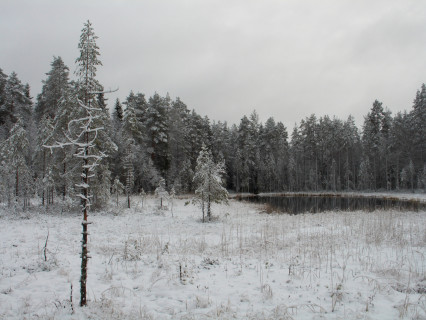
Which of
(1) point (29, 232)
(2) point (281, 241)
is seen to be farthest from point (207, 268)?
(1) point (29, 232)

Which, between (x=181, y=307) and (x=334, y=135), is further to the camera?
(x=334, y=135)

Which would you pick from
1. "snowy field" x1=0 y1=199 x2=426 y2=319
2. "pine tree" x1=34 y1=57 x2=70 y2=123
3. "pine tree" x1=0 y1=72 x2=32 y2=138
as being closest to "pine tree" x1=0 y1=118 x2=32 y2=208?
"pine tree" x1=34 y1=57 x2=70 y2=123

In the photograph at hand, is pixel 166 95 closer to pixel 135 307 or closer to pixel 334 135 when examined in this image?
pixel 334 135

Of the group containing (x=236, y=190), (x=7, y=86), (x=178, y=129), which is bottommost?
(x=236, y=190)

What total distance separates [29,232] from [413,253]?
671 inches

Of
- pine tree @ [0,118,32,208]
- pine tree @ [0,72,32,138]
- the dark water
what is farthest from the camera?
pine tree @ [0,72,32,138]

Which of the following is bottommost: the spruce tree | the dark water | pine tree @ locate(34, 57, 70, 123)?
the dark water

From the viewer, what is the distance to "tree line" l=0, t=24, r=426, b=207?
81.8 ft

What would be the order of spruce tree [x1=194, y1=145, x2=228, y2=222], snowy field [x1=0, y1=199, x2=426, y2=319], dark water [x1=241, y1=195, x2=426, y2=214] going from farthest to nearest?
1. dark water [x1=241, y1=195, x2=426, y2=214]
2. spruce tree [x1=194, y1=145, x2=228, y2=222]
3. snowy field [x1=0, y1=199, x2=426, y2=319]

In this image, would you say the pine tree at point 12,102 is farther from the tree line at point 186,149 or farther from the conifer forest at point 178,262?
the conifer forest at point 178,262

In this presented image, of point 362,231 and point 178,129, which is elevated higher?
point 178,129

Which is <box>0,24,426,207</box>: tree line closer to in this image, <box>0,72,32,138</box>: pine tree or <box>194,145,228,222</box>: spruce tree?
<box>0,72,32,138</box>: pine tree

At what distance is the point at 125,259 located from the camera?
9.12m

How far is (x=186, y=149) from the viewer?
52062mm
